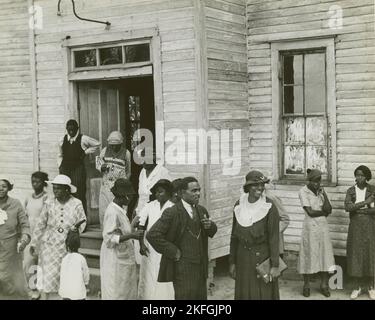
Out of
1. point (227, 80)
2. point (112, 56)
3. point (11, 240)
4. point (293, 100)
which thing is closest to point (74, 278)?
point (11, 240)

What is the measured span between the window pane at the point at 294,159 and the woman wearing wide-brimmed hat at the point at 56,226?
12.1 feet

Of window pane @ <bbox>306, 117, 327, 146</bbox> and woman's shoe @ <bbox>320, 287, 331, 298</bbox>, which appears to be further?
window pane @ <bbox>306, 117, 327, 146</bbox>

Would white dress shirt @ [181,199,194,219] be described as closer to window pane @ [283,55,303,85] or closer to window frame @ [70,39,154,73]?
window frame @ [70,39,154,73]

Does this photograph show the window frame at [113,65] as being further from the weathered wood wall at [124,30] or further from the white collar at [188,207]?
the white collar at [188,207]

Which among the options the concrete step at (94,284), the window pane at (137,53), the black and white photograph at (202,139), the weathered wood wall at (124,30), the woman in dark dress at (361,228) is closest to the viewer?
the black and white photograph at (202,139)

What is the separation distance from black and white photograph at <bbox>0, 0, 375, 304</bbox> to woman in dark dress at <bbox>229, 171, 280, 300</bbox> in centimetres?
108

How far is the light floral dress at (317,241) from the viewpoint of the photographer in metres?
8.63

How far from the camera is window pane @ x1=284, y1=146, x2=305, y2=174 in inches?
388

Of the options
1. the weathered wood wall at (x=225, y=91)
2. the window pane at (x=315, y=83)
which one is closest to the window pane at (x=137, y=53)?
the weathered wood wall at (x=225, y=91)

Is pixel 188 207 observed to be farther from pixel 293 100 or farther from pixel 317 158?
pixel 293 100

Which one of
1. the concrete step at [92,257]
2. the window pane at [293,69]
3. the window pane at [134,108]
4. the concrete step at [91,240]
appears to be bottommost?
the concrete step at [92,257]

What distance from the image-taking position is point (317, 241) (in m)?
8.63

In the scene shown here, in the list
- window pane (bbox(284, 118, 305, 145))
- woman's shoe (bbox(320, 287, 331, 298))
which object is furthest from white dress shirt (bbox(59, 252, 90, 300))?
window pane (bbox(284, 118, 305, 145))
